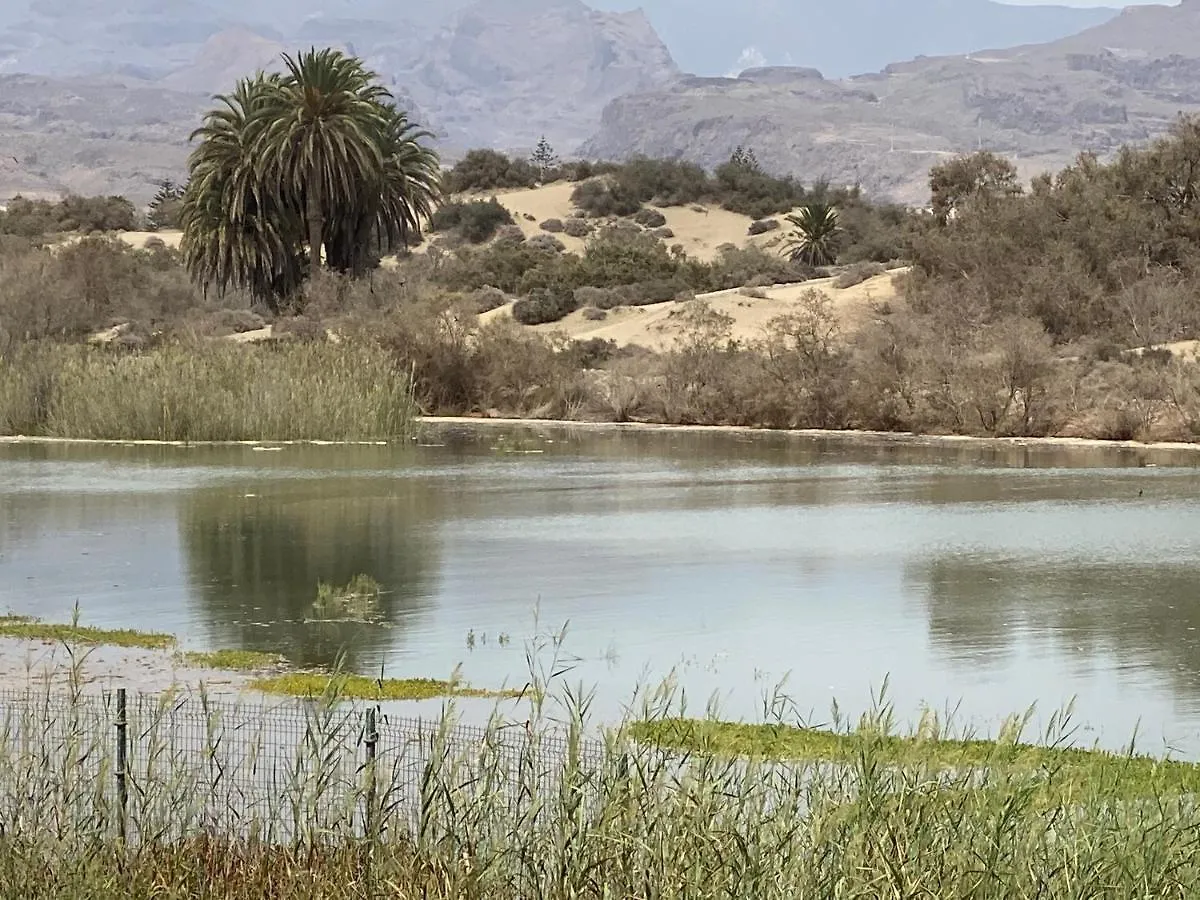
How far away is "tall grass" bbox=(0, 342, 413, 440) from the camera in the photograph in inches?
1399

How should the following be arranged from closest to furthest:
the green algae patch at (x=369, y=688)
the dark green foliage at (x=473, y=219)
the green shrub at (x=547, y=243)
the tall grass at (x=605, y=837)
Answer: the tall grass at (x=605, y=837) → the green algae patch at (x=369, y=688) → the green shrub at (x=547, y=243) → the dark green foliage at (x=473, y=219)

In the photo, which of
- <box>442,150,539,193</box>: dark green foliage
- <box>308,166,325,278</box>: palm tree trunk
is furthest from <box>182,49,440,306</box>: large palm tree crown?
<box>442,150,539,193</box>: dark green foliage

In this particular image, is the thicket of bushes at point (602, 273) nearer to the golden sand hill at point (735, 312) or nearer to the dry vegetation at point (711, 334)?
the dry vegetation at point (711, 334)

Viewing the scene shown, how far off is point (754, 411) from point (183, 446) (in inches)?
575

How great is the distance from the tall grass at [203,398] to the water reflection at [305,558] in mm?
7347

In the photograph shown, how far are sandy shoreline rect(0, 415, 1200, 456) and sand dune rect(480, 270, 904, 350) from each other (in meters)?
6.90

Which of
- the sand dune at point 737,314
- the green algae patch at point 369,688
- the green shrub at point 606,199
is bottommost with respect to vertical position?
the green algae patch at point 369,688

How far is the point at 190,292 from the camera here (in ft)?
233

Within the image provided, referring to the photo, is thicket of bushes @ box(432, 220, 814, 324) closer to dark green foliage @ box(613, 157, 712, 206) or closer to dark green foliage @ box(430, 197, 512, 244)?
dark green foliage @ box(430, 197, 512, 244)

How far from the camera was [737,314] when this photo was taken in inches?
2207

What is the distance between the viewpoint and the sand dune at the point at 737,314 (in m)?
53.1

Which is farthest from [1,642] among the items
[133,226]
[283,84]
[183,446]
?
[133,226]

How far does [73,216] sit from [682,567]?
80.6 metres

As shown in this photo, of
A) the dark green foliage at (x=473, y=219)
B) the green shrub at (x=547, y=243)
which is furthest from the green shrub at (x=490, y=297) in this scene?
the dark green foliage at (x=473, y=219)
